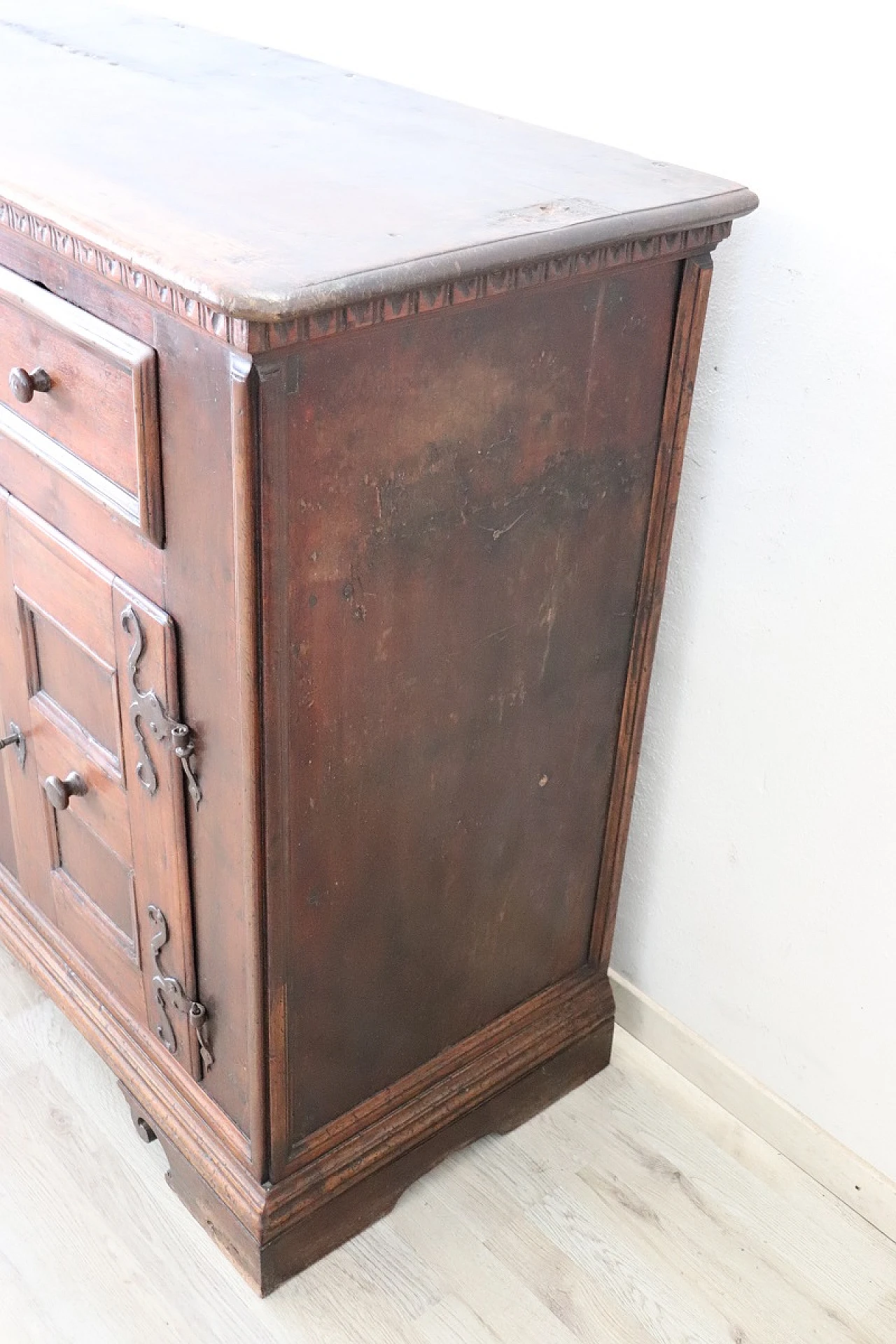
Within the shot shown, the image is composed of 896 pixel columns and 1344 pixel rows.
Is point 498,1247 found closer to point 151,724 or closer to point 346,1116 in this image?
point 346,1116

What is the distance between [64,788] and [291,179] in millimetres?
643

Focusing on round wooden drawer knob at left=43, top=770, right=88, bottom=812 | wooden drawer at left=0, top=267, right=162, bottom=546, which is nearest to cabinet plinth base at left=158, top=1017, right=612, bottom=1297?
round wooden drawer knob at left=43, top=770, right=88, bottom=812

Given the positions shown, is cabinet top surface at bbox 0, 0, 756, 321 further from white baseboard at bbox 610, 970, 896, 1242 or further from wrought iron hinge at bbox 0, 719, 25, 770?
white baseboard at bbox 610, 970, 896, 1242

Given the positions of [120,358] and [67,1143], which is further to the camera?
[67,1143]

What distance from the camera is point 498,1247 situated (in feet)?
4.59

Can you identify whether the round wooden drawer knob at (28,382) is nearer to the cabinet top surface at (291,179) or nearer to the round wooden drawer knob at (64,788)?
the cabinet top surface at (291,179)

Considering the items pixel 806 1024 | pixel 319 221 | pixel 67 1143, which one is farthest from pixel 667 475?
pixel 67 1143

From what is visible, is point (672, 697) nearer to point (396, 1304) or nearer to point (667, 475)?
point (667, 475)

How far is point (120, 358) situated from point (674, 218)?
45 centimetres

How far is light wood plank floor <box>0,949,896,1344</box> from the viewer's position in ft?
4.33

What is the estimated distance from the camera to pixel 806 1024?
1441 millimetres

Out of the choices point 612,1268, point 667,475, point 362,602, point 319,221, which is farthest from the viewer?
point 612,1268

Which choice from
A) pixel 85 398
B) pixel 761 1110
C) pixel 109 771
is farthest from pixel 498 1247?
pixel 85 398

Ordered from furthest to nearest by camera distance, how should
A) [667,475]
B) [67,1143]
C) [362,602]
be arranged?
[67,1143] → [667,475] → [362,602]
